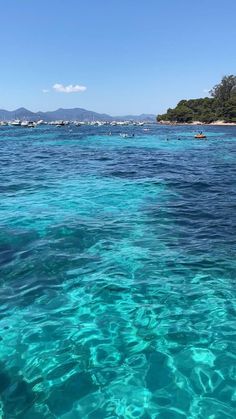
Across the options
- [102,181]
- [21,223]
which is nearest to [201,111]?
[102,181]

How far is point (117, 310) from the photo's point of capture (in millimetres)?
9375

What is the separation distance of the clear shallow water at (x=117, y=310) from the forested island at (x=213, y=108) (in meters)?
160

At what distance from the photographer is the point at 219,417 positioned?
6191 mm

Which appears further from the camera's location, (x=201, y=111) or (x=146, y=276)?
(x=201, y=111)

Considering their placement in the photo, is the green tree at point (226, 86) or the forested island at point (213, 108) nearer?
the forested island at point (213, 108)

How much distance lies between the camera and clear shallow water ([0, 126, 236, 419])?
6688 millimetres

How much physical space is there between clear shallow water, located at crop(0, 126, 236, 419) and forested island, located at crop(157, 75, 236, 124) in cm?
16001

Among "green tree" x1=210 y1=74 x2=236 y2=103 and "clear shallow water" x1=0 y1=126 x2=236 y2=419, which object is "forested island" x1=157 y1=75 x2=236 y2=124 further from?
"clear shallow water" x1=0 y1=126 x2=236 y2=419

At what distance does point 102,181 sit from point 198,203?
8.61 m

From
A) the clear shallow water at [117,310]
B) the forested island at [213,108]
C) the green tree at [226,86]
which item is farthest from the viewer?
the green tree at [226,86]

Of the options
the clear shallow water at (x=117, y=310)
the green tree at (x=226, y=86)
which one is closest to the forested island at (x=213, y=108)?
the green tree at (x=226, y=86)

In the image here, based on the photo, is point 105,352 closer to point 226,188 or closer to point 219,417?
point 219,417

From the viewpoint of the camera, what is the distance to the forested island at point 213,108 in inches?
6614

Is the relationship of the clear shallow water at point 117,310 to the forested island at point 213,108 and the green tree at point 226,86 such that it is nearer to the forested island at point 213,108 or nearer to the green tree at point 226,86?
the forested island at point 213,108
